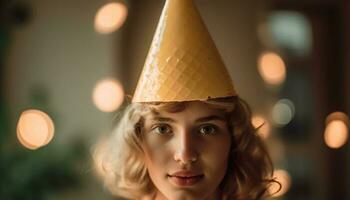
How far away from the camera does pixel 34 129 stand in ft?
5.41

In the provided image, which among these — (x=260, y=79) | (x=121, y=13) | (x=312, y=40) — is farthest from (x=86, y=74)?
(x=312, y=40)

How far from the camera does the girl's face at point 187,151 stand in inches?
28.3

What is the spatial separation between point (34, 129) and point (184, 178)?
3.36 ft

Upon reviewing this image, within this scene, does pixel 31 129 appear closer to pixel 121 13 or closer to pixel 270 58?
pixel 121 13

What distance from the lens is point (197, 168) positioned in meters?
0.72

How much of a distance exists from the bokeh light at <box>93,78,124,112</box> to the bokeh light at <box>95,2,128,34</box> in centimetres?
19

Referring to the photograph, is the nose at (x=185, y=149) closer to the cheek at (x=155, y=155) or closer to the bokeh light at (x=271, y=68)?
the cheek at (x=155, y=155)

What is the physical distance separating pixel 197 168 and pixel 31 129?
40.6 inches

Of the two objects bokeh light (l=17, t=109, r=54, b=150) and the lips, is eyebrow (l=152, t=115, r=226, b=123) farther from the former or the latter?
bokeh light (l=17, t=109, r=54, b=150)

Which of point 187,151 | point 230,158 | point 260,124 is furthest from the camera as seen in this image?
point 260,124

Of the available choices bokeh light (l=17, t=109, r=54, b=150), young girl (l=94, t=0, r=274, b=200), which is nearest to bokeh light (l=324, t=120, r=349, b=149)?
bokeh light (l=17, t=109, r=54, b=150)

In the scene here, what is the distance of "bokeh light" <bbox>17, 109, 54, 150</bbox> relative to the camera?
65.4 inches

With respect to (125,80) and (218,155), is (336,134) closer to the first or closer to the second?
(125,80)

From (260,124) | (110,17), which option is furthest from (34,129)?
(260,124)
